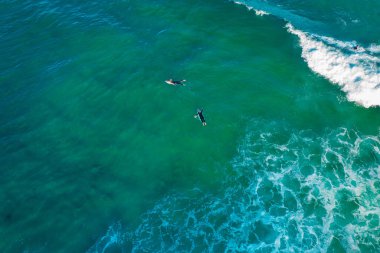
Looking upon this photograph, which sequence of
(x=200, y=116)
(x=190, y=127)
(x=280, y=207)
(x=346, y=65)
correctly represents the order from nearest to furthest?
(x=280, y=207), (x=190, y=127), (x=200, y=116), (x=346, y=65)

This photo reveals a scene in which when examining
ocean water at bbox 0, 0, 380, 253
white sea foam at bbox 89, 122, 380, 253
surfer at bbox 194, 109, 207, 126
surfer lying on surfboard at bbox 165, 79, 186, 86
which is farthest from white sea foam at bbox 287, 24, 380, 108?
surfer lying on surfboard at bbox 165, 79, 186, 86

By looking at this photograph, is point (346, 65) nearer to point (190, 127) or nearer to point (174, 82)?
point (190, 127)

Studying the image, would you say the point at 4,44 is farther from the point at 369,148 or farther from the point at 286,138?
the point at 369,148

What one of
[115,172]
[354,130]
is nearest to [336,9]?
[354,130]

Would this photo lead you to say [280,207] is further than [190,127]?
No

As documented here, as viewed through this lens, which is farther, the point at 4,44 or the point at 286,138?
the point at 4,44

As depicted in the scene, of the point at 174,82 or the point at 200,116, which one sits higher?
the point at 174,82

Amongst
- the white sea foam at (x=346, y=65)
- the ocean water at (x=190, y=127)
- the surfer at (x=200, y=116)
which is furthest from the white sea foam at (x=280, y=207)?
the white sea foam at (x=346, y=65)

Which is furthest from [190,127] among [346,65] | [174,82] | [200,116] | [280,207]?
[346,65]
